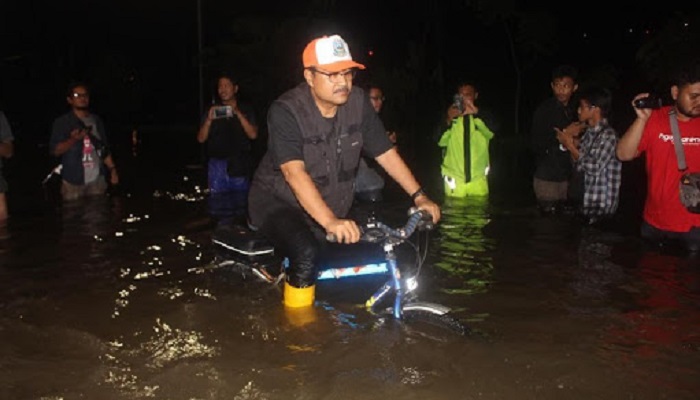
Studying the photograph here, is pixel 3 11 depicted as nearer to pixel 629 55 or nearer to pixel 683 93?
pixel 629 55

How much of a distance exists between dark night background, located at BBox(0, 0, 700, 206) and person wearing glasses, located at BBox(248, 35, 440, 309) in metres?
10.5

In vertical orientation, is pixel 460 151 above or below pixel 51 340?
above

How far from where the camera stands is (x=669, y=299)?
233 inches

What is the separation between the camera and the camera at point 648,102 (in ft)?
20.9

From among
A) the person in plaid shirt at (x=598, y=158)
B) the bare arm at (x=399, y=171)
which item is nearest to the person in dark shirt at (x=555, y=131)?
the person in plaid shirt at (x=598, y=158)

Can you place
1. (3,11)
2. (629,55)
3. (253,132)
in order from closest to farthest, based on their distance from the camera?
(253,132) → (629,55) → (3,11)

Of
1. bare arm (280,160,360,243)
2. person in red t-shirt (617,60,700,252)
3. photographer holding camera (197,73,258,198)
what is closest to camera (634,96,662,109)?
person in red t-shirt (617,60,700,252)

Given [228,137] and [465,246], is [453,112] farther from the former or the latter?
[228,137]

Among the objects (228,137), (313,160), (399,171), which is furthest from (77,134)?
(399,171)

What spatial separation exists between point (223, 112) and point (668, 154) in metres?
6.31

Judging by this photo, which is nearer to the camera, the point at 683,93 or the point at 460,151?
the point at 683,93

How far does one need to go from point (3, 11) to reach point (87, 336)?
45.8 meters

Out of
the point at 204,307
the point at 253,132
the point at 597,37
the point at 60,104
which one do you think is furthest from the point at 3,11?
the point at 204,307

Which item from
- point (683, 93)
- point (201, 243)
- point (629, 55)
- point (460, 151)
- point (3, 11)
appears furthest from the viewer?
point (3, 11)
